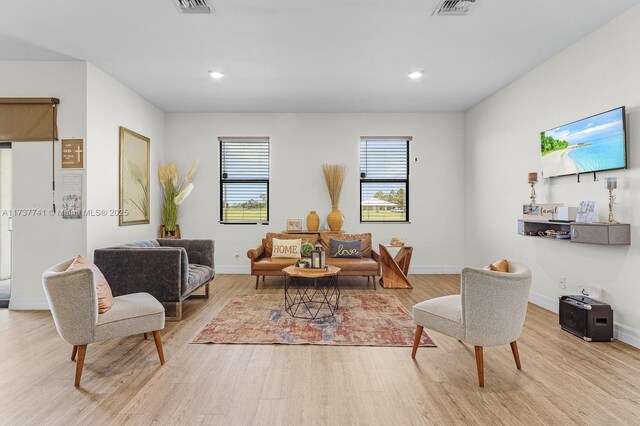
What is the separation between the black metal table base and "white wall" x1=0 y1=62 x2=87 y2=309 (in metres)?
2.53

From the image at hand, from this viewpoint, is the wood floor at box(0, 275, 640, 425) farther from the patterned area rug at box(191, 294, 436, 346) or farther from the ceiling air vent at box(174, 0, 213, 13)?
the ceiling air vent at box(174, 0, 213, 13)

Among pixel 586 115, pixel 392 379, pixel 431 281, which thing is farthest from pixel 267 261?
pixel 586 115

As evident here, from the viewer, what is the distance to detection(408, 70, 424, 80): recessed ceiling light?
4314 millimetres

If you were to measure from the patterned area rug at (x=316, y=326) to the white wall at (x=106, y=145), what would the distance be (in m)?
1.80

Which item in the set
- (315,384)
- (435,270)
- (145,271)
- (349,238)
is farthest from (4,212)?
(435,270)

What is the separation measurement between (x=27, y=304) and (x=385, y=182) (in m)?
5.31

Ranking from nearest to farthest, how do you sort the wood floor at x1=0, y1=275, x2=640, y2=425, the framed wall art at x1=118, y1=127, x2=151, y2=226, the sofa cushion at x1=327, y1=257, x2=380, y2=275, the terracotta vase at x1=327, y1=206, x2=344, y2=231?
1. the wood floor at x1=0, y1=275, x2=640, y2=425
2. the framed wall art at x1=118, y1=127, x2=151, y2=226
3. the sofa cushion at x1=327, y1=257, x2=380, y2=275
4. the terracotta vase at x1=327, y1=206, x2=344, y2=231

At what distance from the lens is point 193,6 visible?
9.62ft

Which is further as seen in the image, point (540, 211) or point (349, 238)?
point (349, 238)

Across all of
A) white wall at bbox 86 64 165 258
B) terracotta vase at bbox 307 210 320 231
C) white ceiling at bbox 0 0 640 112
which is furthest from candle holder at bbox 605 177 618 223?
white wall at bbox 86 64 165 258

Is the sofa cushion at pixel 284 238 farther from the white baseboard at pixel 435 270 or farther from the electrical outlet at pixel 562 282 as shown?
the electrical outlet at pixel 562 282

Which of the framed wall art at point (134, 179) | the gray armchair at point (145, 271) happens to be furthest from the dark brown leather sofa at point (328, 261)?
the framed wall art at point (134, 179)

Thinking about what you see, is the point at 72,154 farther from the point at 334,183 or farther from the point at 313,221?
the point at 334,183

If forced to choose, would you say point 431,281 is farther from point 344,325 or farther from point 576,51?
point 576,51
